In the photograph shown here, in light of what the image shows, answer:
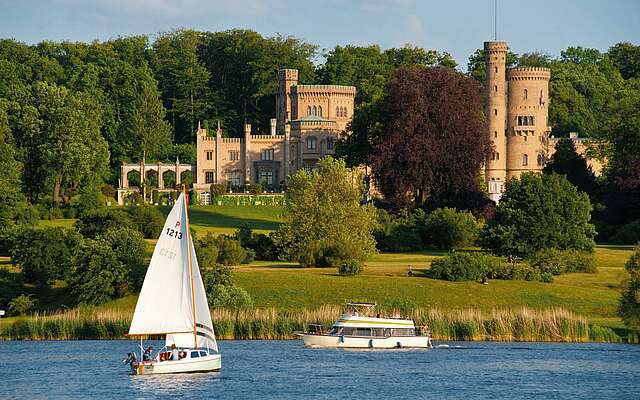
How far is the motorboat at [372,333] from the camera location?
7081 centimetres

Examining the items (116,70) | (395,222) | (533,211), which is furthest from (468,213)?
(116,70)

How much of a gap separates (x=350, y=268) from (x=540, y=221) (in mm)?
15140

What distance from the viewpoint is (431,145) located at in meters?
118

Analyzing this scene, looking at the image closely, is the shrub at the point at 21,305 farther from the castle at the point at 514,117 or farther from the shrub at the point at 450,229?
the castle at the point at 514,117

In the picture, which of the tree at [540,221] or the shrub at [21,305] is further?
the tree at [540,221]

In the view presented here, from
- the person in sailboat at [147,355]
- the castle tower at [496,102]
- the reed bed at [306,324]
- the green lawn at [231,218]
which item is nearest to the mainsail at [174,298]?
the person in sailboat at [147,355]

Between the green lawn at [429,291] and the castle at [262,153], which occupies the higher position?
the castle at [262,153]

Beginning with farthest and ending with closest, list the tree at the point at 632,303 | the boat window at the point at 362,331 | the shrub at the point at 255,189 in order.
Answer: the shrub at the point at 255,189, the boat window at the point at 362,331, the tree at the point at 632,303

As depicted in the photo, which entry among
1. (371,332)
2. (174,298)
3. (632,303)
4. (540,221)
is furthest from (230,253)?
(174,298)

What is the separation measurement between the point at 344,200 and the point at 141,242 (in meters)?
17.9

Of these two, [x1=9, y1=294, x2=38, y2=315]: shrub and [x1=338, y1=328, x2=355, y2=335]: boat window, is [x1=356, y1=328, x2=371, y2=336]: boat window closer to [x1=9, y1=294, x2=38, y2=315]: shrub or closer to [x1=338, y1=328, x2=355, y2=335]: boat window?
[x1=338, y1=328, x2=355, y2=335]: boat window

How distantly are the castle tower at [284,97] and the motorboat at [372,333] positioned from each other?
9420cm

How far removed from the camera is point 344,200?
98.1 metres

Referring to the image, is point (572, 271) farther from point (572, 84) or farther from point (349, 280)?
point (572, 84)
